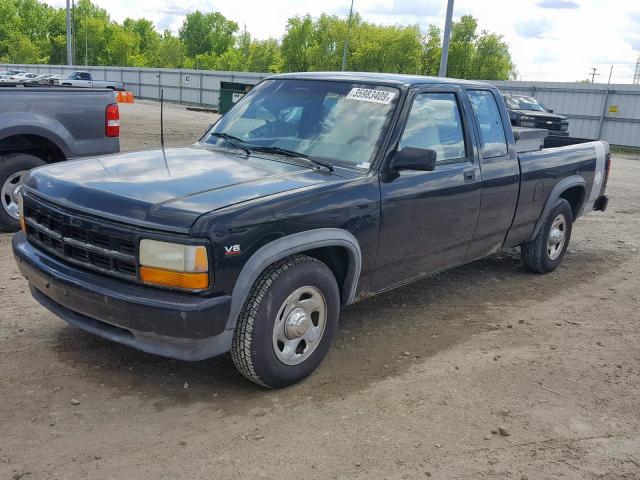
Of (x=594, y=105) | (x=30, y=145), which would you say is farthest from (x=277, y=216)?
(x=594, y=105)

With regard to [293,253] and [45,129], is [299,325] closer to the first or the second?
[293,253]

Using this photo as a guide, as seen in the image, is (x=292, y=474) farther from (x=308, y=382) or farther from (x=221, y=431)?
(x=308, y=382)

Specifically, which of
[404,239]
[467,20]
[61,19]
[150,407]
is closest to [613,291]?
[404,239]

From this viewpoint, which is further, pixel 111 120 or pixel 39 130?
pixel 111 120

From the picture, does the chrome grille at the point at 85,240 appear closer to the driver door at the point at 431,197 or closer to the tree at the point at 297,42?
the driver door at the point at 431,197

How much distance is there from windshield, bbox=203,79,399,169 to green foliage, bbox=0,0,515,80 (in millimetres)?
48633

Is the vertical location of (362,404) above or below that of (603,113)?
below

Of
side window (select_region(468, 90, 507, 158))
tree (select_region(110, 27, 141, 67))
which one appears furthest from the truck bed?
tree (select_region(110, 27, 141, 67))

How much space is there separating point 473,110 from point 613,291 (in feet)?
8.00

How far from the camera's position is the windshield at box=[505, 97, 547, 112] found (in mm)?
23781

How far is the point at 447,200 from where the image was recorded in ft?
15.9

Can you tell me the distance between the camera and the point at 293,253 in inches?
147

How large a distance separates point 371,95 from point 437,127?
24.1 inches

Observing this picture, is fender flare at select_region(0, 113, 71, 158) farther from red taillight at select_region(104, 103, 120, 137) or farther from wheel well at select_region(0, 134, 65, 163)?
red taillight at select_region(104, 103, 120, 137)
